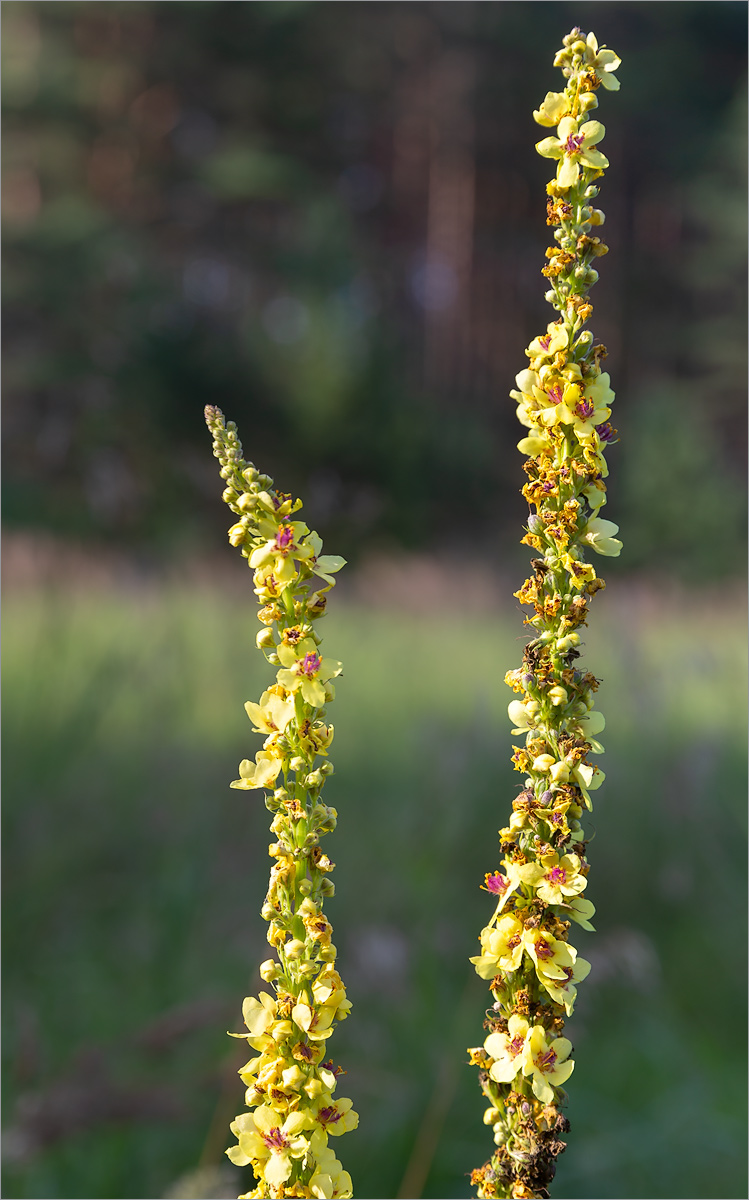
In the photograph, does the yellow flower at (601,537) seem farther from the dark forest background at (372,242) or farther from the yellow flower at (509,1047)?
the dark forest background at (372,242)

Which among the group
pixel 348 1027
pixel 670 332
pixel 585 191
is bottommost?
pixel 348 1027

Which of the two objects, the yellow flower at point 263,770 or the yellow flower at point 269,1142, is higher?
the yellow flower at point 263,770

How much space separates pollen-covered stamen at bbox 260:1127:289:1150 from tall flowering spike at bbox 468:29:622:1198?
0.42 ft

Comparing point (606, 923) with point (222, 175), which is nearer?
point (606, 923)

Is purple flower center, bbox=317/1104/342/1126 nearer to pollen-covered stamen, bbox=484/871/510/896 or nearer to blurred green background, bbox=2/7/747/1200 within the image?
pollen-covered stamen, bbox=484/871/510/896

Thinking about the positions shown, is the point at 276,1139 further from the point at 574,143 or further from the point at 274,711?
the point at 574,143

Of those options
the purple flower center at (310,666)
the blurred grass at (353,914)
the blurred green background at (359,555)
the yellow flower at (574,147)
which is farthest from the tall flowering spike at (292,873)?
the blurred grass at (353,914)

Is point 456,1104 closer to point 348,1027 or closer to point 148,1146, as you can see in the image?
point 348,1027

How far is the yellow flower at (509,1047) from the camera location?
58 cm

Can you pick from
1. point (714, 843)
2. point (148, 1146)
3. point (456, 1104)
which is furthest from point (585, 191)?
point (714, 843)

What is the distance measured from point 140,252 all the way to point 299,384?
3.45m

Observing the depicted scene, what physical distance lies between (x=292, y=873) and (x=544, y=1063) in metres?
0.19

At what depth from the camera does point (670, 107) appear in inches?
744

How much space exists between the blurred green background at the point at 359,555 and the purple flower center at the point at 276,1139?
1.93ft
